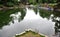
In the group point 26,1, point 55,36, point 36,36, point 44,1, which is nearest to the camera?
point 36,36

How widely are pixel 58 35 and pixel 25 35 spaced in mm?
7489

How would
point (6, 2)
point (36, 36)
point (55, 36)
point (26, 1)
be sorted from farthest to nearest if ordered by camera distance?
point (26, 1) < point (6, 2) < point (55, 36) < point (36, 36)

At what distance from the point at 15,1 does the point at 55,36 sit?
3396 inches

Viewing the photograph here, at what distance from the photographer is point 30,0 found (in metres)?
146

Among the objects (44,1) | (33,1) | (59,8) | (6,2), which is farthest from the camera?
(33,1)

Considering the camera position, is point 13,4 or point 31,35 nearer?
point 31,35

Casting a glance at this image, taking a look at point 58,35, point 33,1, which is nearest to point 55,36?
point 58,35

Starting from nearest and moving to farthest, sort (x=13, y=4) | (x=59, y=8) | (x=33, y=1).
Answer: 1. (x=59, y=8)
2. (x=13, y=4)
3. (x=33, y=1)

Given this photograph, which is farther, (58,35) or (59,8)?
(59,8)

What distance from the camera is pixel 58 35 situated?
1352 inches

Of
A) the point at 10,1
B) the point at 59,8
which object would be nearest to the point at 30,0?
the point at 10,1

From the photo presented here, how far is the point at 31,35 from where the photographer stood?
30.8m

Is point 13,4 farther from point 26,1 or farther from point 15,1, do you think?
point 26,1

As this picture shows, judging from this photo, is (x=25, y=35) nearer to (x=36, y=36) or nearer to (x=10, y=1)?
(x=36, y=36)
